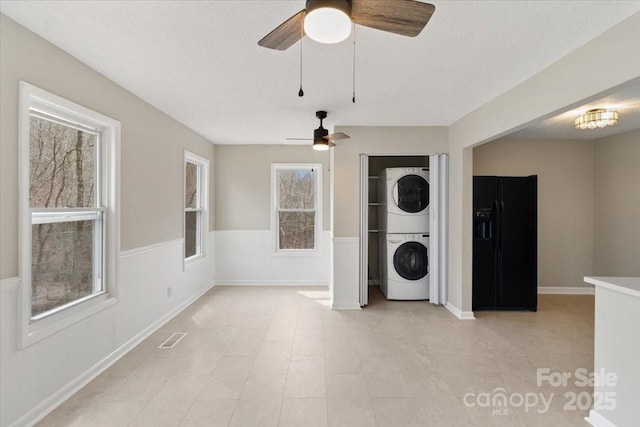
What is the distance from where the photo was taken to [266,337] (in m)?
3.32

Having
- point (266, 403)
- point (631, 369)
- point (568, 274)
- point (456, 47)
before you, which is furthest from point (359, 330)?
point (568, 274)

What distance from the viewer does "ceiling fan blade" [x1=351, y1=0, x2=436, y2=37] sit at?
1301 millimetres

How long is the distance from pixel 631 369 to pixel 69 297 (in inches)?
147

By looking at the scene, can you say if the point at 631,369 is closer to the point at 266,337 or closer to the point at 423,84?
the point at 423,84

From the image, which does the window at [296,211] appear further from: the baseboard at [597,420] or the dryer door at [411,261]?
the baseboard at [597,420]

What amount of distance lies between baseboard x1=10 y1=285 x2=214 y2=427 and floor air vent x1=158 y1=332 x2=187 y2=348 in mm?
250

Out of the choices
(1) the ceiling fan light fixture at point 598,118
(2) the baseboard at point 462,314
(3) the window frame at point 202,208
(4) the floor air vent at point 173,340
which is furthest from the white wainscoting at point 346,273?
(1) the ceiling fan light fixture at point 598,118

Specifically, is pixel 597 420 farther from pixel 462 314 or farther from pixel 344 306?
pixel 344 306

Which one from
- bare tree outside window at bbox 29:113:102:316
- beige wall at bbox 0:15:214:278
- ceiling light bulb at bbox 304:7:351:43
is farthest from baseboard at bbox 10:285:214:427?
ceiling light bulb at bbox 304:7:351:43

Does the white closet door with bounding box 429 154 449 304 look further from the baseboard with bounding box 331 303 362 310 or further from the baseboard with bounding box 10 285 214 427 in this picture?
the baseboard with bounding box 10 285 214 427

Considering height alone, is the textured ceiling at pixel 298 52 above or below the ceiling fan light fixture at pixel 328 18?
above

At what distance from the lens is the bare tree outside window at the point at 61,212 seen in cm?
215

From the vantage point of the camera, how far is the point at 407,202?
4520mm

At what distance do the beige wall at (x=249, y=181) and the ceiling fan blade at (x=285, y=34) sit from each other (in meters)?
3.91
